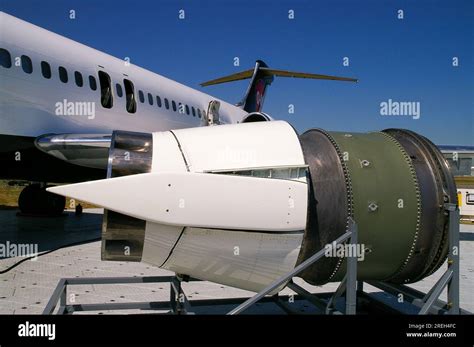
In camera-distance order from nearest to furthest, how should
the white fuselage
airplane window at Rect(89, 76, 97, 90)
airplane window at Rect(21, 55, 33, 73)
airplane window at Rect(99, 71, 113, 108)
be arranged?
the white fuselage
airplane window at Rect(21, 55, 33, 73)
airplane window at Rect(89, 76, 97, 90)
airplane window at Rect(99, 71, 113, 108)

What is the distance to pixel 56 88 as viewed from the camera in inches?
332

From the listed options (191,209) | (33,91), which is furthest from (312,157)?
(33,91)

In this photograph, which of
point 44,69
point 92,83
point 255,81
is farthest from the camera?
point 255,81

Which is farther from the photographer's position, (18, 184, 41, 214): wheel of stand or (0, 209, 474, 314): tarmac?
(18, 184, 41, 214): wheel of stand

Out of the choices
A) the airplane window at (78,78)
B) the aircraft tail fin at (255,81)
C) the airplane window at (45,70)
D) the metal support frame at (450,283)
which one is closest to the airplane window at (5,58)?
the airplane window at (45,70)

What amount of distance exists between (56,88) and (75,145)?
1.42 meters

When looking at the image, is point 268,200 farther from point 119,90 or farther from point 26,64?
point 119,90

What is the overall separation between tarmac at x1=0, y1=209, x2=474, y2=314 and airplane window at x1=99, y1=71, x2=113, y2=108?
3.33 metres

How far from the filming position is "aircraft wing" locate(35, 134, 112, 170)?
7863 mm

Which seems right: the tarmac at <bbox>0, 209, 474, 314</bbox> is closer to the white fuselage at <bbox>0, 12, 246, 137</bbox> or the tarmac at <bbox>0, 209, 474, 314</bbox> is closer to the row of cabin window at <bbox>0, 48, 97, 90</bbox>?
the white fuselage at <bbox>0, 12, 246, 137</bbox>

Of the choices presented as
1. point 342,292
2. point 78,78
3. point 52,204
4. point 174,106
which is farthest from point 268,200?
point 52,204

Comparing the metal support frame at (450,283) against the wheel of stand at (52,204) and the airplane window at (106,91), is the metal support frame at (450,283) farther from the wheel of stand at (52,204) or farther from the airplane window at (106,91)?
the wheel of stand at (52,204)

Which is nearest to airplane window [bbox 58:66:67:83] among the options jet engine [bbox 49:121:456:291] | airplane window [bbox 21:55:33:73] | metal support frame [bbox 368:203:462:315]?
airplane window [bbox 21:55:33:73]
